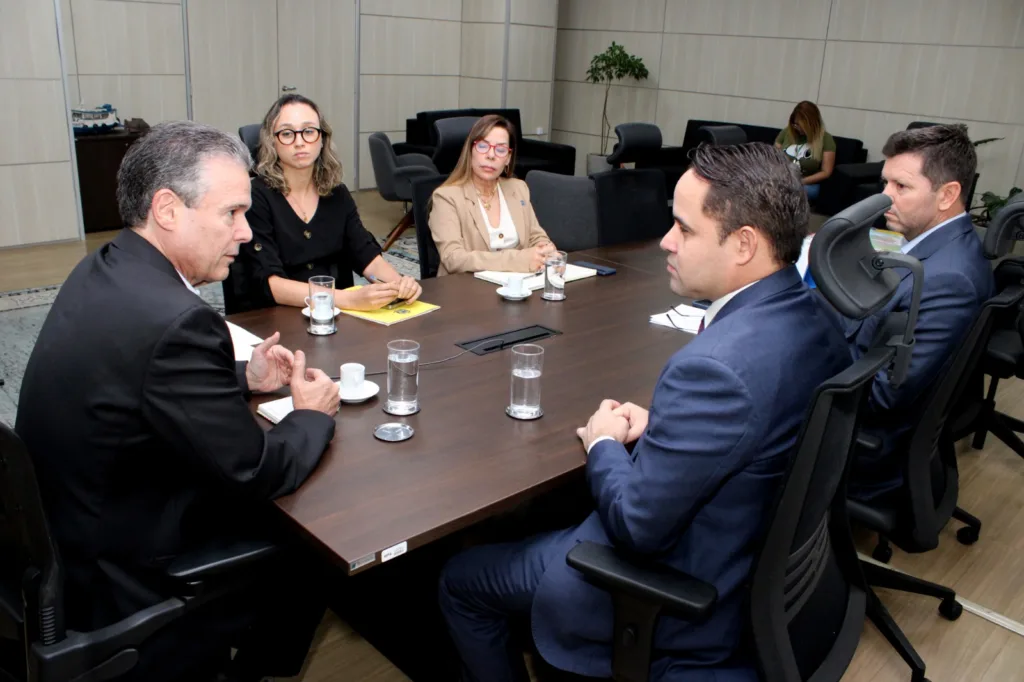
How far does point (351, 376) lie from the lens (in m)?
2.00

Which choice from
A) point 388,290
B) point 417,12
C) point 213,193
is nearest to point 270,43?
point 417,12

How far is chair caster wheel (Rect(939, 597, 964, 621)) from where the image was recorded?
2.63 metres

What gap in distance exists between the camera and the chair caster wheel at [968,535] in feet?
10.1

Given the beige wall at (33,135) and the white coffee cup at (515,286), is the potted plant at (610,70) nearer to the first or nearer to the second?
the beige wall at (33,135)

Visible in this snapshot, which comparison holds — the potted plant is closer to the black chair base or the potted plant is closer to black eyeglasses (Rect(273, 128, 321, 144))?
black eyeglasses (Rect(273, 128, 321, 144))

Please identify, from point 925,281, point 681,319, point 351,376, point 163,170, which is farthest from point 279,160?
point 925,281

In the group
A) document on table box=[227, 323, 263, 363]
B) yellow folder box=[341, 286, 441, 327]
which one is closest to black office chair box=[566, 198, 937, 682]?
document on table box=[227, 323, 263, 363]

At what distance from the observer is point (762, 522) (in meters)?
1.47

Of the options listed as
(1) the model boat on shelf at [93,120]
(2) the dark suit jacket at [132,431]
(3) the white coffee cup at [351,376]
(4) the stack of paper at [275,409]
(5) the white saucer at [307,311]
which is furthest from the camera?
(1) the model boat on shelf at [93,120]

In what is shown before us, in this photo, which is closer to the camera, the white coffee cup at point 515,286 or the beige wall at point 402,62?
the white coffee cup at point 515,286

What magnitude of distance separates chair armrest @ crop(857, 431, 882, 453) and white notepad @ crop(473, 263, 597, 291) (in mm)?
1222

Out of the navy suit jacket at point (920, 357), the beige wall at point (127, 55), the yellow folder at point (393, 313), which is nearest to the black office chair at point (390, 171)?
the beige wall at point (127, 55)

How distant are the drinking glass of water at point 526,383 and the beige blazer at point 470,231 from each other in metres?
1.26

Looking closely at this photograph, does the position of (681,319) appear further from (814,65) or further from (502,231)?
(814,65)
